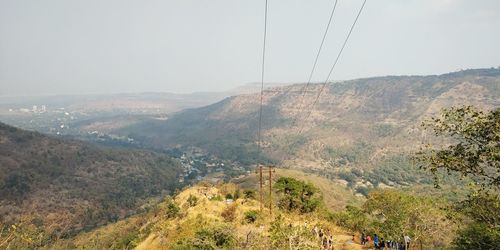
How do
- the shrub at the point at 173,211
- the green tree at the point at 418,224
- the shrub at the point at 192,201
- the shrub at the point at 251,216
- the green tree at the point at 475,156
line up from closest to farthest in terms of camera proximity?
1. the green tree at the point at 475,156
2. the green tree at the point at 418,224
3. the shrub at the point at 251,216
4. the shrub at the point at 173,211
5. the shrub at the point at 192,201

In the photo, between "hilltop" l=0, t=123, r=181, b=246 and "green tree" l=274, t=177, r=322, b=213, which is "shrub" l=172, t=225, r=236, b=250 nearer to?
"green tree" l=274, t=177, r=322, b=213

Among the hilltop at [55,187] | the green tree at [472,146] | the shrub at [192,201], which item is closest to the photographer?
the green tree at [472,146]

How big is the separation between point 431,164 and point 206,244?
57.7 ft

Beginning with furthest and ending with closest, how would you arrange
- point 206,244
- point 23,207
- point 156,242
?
1. point 23,207
2. point 156,242
3. point 206,244

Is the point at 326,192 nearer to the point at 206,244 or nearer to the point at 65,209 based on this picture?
the point at 65,209

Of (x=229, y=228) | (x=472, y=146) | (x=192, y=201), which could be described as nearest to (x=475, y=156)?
(x=472, y=146)

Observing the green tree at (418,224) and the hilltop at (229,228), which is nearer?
the hilltop at (229,228)

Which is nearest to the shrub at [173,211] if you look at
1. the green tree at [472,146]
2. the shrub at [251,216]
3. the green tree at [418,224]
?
the shrub at [251,216]

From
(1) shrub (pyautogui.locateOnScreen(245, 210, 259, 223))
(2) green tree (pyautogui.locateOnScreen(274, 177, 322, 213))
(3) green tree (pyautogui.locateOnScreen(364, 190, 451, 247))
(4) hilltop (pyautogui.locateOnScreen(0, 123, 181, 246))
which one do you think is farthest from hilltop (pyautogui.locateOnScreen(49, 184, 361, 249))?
(4) hilltop (pyautogui.locateOnScreen(0, 123, 181, 246))

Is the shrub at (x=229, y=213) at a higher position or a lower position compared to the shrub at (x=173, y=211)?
higher

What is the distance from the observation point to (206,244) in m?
29.7

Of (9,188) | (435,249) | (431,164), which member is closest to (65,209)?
(9,188)

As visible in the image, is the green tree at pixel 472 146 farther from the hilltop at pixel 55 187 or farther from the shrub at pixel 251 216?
the hilltop at pixel 55 187

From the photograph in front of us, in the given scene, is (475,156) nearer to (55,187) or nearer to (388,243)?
(388,243)
